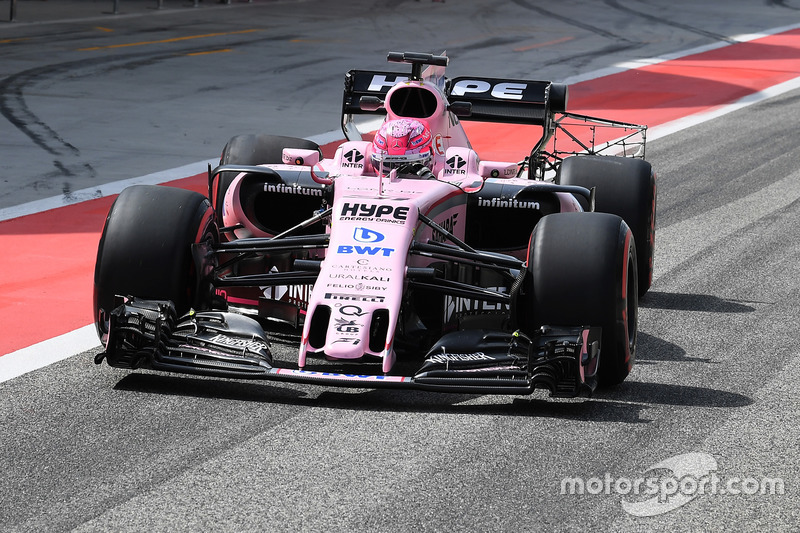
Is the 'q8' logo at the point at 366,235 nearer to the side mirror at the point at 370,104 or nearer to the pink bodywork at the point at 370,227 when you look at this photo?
the pink bodywork at the point at 370,227

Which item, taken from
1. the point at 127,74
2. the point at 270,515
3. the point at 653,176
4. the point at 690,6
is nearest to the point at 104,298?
the point at 270,515

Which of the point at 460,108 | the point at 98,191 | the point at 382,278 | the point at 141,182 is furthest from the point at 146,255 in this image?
the point at 141,182

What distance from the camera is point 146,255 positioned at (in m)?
7.64

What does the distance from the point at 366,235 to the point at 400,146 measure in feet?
4.44

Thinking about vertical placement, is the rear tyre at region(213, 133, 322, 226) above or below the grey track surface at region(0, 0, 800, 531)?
above

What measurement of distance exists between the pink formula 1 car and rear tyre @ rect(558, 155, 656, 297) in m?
0.52

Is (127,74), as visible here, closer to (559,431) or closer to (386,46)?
(386,46)

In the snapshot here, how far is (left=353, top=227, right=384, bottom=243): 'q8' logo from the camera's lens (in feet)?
24.8

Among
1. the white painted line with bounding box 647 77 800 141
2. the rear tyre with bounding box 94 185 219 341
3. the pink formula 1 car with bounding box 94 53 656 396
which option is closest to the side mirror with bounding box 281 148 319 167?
the pink formula 1 car with bounding box 94 53 656 396

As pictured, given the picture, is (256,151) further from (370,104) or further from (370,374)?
(370,374)

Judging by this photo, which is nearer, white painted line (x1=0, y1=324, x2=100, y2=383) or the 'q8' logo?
the 'q8' logo

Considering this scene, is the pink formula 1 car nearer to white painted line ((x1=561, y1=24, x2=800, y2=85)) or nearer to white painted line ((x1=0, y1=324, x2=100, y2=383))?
white painted line ((x1=0, y1=324, x2=100, y2=383))

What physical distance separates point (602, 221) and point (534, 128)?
36.9ft

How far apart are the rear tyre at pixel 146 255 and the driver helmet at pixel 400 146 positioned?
59.5 inches
